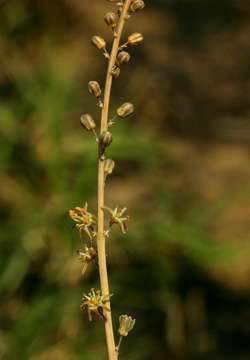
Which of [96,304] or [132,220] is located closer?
[96,304]

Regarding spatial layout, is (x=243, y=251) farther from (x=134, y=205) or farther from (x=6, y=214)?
(x=6, y=214)

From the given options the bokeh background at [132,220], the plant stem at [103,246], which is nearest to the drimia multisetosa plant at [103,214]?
the plant stem at [103,246]

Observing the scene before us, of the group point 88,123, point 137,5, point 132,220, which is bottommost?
point 132,220

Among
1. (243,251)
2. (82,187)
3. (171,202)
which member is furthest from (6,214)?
(243,251)

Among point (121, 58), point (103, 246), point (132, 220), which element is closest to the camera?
point (103, 246)

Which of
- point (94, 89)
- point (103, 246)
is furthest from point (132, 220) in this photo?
point (103, 246)

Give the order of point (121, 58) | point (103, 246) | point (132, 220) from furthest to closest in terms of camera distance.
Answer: point (132, 220)
point (121, 58)
point (103, 246)

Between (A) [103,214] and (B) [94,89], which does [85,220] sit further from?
(B) [94,89]

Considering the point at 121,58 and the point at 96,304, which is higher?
the point at 121,58

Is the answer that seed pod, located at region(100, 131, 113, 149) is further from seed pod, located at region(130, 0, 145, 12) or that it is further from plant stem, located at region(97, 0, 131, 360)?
seed pod, located at region(130, 0, 145, 12)
